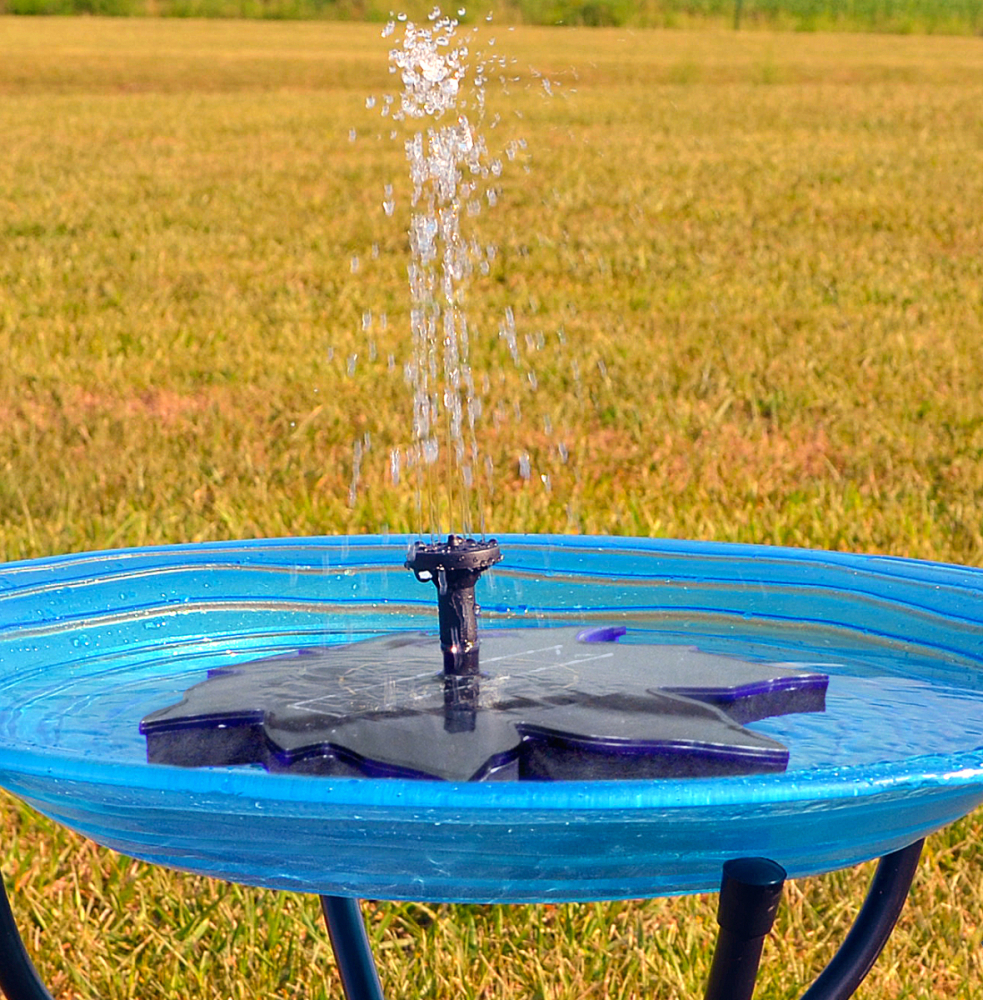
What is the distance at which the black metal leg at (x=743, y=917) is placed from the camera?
1.05 m

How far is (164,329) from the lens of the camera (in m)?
5.61

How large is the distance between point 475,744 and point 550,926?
94cm

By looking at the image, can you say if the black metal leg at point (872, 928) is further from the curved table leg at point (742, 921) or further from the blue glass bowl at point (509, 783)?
the curved table leg at point (742, 921)

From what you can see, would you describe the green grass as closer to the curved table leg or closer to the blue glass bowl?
the blue glass bowl

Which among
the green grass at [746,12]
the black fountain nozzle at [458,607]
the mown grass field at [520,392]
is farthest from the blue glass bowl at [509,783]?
the green grass at [746,12]

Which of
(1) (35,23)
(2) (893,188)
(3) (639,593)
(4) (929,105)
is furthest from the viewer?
(1) (35,23)

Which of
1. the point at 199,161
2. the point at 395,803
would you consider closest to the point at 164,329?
the point at 395,803

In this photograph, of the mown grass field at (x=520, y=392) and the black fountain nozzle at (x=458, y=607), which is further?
the mown grass field at (x=520, y=392)

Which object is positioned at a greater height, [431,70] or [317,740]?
[431,70]

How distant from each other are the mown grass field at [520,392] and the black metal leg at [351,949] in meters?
0.33

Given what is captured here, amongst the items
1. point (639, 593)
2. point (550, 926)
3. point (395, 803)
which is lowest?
point (550, 926)

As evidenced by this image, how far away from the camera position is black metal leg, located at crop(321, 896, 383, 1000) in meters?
1.67

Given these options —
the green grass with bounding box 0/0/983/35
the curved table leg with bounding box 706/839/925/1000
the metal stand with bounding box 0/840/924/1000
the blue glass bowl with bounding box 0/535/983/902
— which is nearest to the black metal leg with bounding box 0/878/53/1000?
the metal stand with bounding box 0/840/924/1000

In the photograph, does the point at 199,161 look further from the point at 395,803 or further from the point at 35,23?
the point at 35,23
